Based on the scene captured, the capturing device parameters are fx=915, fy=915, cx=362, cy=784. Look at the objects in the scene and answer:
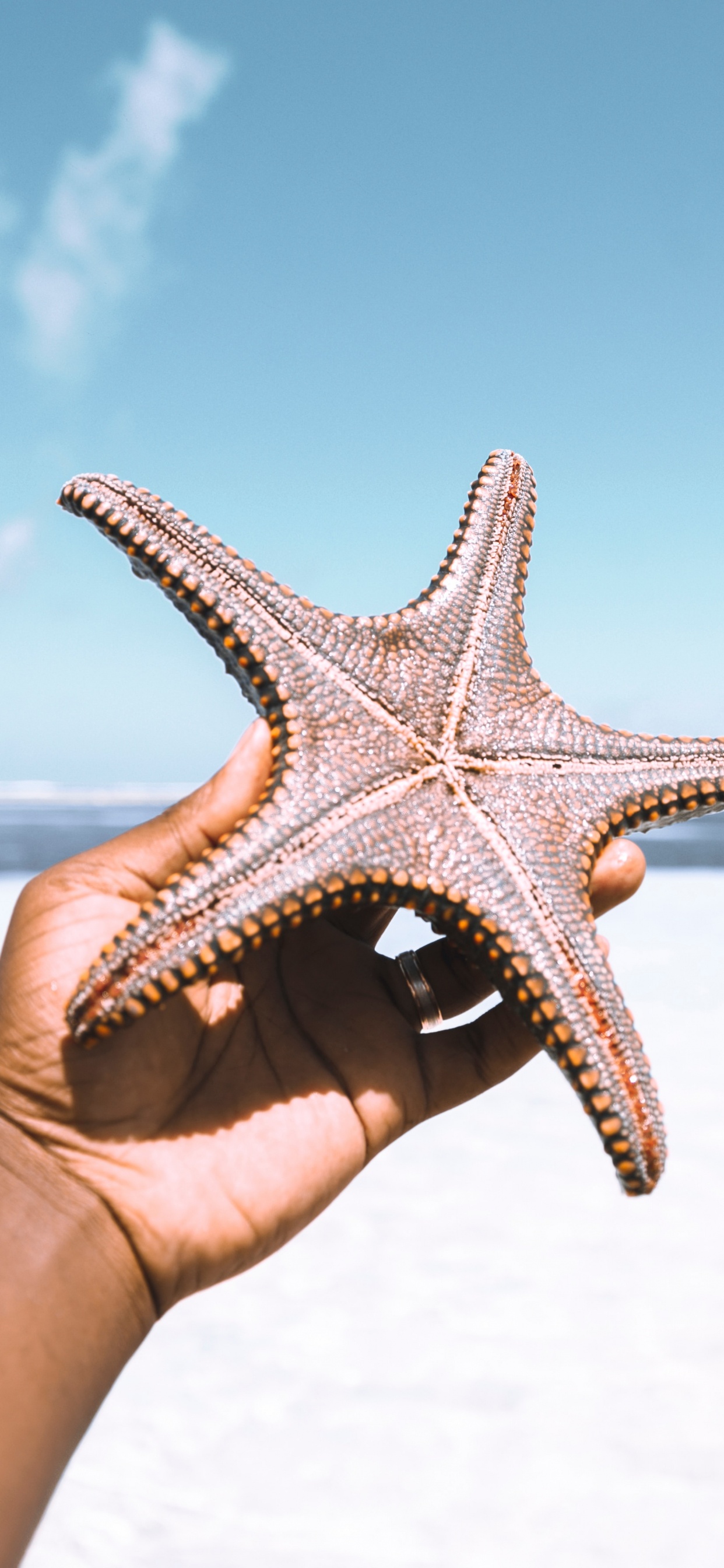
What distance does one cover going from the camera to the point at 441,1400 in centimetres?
407

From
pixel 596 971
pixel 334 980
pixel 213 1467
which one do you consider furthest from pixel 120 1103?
pixel 213 1467

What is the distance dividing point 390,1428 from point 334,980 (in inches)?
91.5

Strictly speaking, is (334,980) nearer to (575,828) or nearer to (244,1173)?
(244,1173)

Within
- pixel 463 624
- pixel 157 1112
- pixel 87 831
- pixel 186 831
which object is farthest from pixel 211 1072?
pixel 87 831

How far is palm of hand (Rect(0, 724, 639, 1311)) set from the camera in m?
2.43

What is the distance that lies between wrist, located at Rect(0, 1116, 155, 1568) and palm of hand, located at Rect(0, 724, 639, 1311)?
60 mm

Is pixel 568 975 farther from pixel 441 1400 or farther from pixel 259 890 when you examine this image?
pixel 441 1400

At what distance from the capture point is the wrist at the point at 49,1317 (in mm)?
1984

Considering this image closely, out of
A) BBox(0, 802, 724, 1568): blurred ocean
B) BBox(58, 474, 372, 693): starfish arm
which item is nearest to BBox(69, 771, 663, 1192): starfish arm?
BBox(58, 474, 372, 693): starfish arm

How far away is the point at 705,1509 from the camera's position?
12.0 feet

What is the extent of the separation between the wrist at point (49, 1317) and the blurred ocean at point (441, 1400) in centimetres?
190

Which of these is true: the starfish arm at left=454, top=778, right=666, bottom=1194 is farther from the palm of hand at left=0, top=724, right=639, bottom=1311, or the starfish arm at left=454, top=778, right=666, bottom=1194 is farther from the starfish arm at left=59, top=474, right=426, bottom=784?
the palm of hand at left=0, top=724, right=639, bottom=1311

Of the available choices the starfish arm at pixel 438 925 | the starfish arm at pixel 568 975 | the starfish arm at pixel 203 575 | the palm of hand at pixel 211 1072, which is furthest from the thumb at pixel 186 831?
the starfish arm at pixel 568 975

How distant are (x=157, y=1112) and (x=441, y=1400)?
2.56 metres
